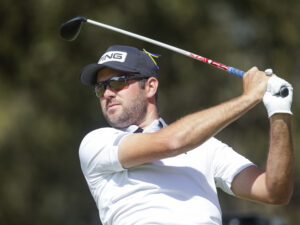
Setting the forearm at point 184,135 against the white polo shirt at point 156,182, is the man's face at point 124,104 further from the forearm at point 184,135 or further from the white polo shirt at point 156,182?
the forearm at point 184,135

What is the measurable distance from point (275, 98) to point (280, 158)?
0.33 m

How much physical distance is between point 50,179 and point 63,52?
101 inches

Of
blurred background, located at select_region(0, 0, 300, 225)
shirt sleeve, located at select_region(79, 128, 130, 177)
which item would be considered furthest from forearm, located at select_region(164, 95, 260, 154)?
blurred background, located at select_region(0, 0, 300, 225)

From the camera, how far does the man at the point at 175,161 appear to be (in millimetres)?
3867

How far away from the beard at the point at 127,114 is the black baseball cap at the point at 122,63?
202mm

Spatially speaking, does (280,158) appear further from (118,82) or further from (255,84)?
(118,82)

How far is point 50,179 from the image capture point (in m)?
14.7

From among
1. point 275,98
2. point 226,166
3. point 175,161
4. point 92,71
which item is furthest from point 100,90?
point 275,98

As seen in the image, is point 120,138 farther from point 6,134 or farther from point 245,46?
point 245,46

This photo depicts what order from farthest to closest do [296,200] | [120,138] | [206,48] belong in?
[296,200] → [206,48] → [120,138]

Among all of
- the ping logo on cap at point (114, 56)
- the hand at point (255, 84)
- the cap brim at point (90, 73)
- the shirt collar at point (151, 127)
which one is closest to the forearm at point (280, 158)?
the hand at point (255, 84)

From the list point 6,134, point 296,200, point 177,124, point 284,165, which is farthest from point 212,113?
point 296,200

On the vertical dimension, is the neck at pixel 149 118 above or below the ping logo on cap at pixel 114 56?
below

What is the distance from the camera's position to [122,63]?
14.9 ft
